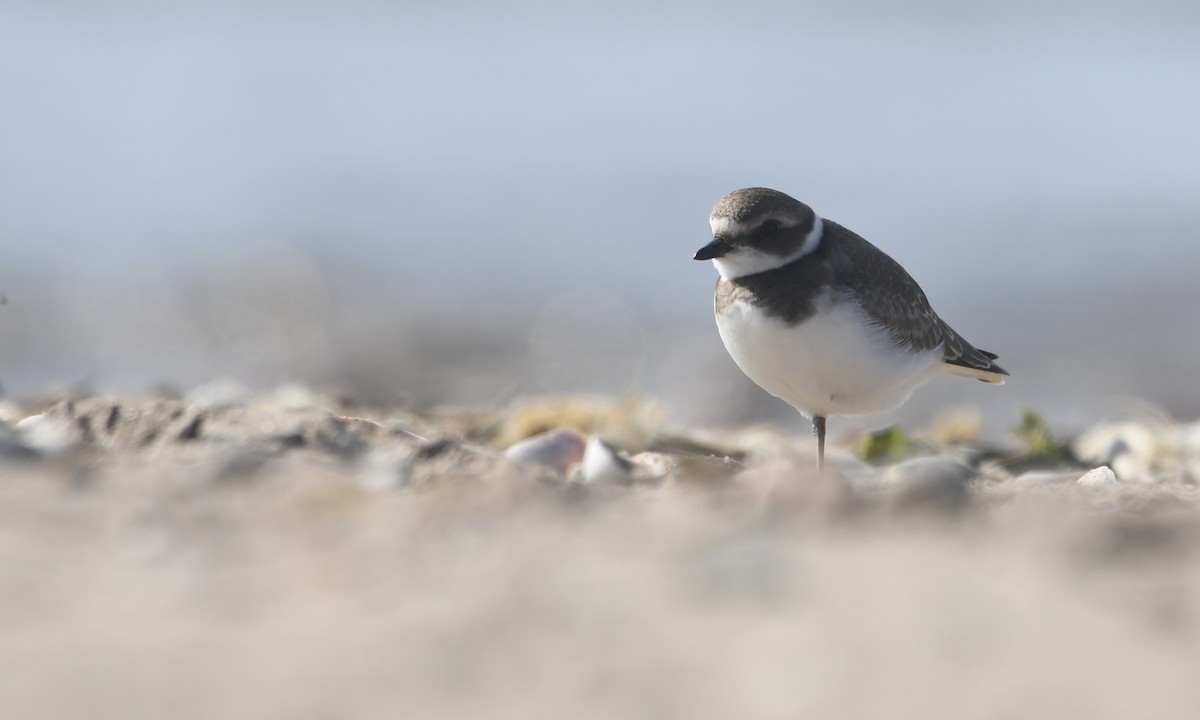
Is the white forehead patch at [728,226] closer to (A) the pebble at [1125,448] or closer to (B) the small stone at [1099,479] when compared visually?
(B) the small stone at [1099,479]

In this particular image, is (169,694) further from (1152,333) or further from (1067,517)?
(1152,333)

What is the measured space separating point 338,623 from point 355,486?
35.4 inches

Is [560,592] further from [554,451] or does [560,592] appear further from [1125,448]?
[1125,448]

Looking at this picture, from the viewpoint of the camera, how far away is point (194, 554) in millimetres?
3051

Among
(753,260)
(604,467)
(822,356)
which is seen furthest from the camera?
(753,260)

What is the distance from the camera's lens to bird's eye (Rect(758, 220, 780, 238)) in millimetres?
5391

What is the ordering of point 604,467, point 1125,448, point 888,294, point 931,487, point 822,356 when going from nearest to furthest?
point 931,487
point 604,467
point 822,356
point 888,294
point 1125,448

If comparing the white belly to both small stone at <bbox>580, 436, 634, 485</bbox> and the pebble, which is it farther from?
the pebble

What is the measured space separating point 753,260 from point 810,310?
0.35 m

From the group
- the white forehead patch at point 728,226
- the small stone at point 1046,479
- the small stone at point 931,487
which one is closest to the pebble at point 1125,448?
the small stone at point 1046,479

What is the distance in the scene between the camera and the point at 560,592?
279 cm

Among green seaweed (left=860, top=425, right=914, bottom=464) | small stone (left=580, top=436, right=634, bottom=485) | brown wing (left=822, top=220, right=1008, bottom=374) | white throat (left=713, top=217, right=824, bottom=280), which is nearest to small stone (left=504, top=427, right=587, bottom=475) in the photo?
small stone (left=580, top=436, right=634, bottom=485)

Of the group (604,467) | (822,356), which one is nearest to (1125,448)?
(822,356)

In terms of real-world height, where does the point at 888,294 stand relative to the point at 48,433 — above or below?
above
